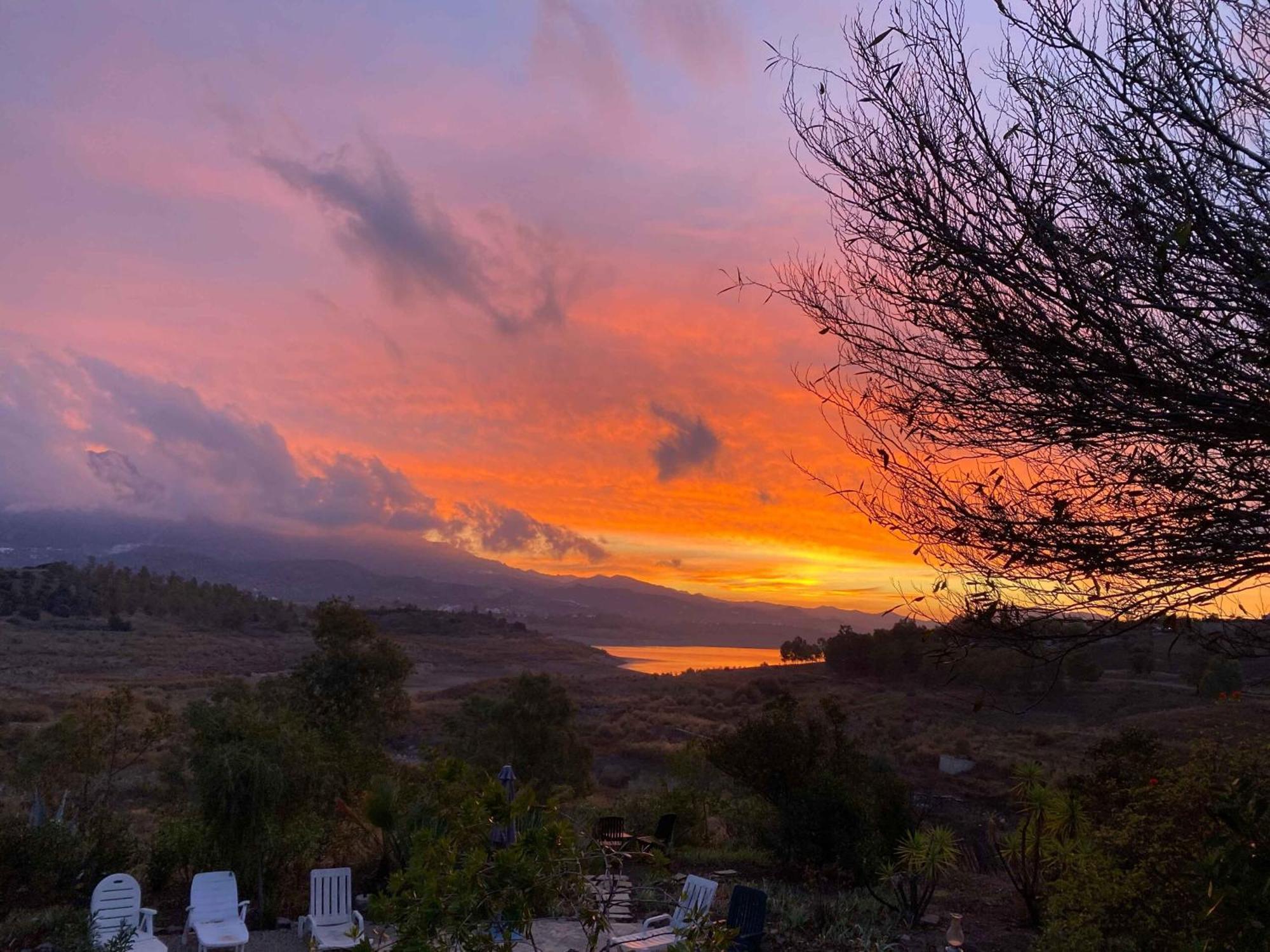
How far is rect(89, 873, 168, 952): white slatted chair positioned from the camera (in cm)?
779

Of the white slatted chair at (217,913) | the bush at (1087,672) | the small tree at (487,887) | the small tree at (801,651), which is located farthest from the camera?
the small tree at (801,651)

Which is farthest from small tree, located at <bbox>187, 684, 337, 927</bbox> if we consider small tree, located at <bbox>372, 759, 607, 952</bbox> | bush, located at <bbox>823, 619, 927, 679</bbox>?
bush, located at <bbox>823, 619, 927, 679</bbox>

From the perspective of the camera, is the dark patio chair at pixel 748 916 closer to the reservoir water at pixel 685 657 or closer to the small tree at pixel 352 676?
the small tree at pixel 352 676

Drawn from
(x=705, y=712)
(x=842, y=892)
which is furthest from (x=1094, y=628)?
(x=705, y=712)

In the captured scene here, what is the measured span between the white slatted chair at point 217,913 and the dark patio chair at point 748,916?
4.25m

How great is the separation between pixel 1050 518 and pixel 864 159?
6.94 ft

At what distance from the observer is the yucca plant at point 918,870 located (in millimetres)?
9242

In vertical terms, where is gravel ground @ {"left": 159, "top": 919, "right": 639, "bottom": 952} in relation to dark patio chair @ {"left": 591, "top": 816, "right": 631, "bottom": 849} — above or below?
below

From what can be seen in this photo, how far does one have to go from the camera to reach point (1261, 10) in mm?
4133

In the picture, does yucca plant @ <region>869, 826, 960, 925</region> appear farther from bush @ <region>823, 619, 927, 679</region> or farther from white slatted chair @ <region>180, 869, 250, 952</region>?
bush @ <region>823, 619, 927, 679</region>

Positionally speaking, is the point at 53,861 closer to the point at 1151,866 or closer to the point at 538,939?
the point at 538,939

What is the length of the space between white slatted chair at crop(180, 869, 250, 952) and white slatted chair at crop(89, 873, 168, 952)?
329 millimetres

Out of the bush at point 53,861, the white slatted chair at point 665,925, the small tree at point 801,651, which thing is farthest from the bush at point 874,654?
the bush at point 53,861

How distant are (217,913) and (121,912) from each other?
817 mm
